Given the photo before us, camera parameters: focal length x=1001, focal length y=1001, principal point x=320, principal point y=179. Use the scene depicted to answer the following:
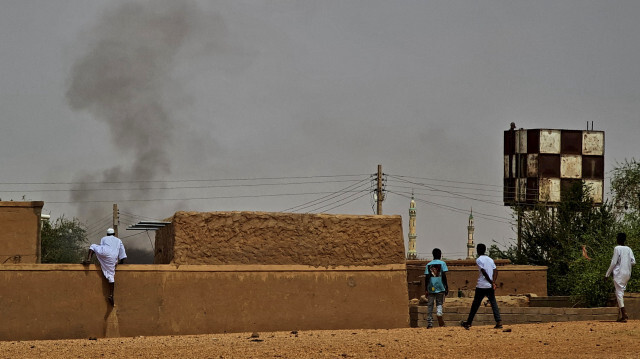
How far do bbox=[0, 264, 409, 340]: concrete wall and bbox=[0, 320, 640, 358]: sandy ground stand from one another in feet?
1.73

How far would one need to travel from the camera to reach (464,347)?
15078 mm

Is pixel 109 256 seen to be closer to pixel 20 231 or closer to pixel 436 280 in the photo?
pixel 20 231

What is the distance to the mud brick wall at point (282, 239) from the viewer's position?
17703 millimetres

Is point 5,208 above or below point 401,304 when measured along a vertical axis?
above

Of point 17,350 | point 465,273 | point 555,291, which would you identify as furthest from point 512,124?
point 17,350

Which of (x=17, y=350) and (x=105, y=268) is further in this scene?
(x=105, y=268)

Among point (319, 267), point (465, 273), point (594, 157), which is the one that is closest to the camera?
point (319, 267)

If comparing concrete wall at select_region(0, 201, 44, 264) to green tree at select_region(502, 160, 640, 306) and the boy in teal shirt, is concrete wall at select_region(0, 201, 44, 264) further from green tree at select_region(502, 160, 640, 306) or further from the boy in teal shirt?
green tree at select_region(502, 160, 640, 306)

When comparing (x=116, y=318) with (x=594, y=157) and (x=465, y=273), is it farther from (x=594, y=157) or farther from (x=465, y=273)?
(x=594, y=157)

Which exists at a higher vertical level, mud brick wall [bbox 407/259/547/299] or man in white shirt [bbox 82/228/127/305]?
man in white shirt [bbox 82/228/127/305]

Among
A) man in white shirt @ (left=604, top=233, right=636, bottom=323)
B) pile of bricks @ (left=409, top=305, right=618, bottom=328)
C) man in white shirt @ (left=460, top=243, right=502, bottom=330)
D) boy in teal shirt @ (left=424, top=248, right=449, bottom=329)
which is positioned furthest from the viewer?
pile of bricks @ (left=409, top=305, right=618, bottom=328)

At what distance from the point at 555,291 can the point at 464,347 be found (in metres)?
31.2

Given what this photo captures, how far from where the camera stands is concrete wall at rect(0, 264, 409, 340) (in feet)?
55.7

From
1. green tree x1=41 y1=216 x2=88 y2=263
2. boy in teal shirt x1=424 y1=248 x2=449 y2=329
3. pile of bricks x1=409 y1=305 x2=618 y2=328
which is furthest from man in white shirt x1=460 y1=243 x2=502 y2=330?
green tree x1=41 y1=216 x2=88 y2=263
